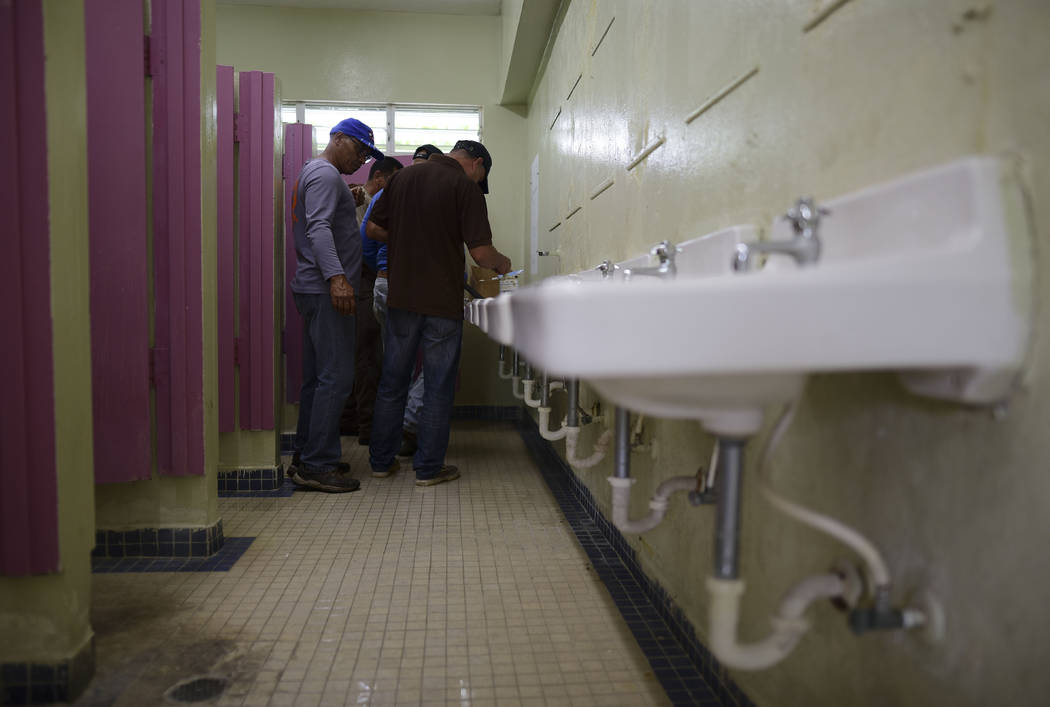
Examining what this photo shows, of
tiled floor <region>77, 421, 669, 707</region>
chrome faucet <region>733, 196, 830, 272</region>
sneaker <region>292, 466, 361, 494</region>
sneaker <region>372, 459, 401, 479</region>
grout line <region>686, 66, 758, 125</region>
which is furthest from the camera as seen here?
sneaker <region>372, 459, 401, 479</region>

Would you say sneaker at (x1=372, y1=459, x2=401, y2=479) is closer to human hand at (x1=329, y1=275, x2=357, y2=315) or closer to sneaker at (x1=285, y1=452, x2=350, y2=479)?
sneaker at (x1=285, y1=452, x2=350, y2=479)

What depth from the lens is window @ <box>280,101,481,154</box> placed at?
4715 millimetres

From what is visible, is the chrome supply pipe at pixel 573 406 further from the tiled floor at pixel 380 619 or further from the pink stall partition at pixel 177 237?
the pink stall partition at pixel 177 237

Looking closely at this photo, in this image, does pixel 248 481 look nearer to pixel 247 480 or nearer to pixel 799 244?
pixel 247 480

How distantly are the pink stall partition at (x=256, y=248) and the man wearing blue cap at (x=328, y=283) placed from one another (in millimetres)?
121

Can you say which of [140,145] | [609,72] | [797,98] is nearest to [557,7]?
[609,72]

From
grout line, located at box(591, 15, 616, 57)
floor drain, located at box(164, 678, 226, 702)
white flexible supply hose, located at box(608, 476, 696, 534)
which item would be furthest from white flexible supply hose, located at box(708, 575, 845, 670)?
grout line, located at box(591, 15, 616, 57)

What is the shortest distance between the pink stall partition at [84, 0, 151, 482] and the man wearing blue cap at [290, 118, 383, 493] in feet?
2.87

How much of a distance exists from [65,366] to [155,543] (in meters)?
1.00

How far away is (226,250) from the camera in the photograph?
9.62 feet

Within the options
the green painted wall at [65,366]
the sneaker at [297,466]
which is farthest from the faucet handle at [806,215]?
the sneaker at [297,466]

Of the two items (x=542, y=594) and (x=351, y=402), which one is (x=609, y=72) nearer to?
(x=542, y=594)

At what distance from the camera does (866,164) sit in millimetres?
925

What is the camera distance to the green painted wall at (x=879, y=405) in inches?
27.7
